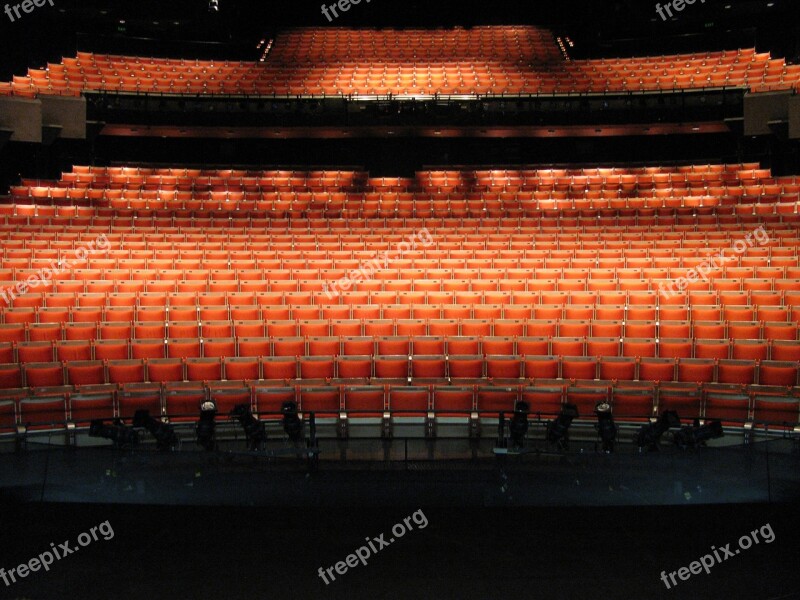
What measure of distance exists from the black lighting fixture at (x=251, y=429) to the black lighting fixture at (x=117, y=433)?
30 centimetres

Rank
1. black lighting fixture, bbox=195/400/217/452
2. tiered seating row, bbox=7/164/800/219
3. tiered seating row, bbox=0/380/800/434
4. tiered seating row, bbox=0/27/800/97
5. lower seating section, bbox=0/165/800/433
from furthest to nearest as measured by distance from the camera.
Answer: tiered seating row, bbox=0/27/800/97 < tiered seating row, bbox=7/164/800/219 < lower seating section, bbox=0/165/800/433 < tiered seating row, bbox=0/380/800/434 < black lighting fixture, bbox=195/400/217/452

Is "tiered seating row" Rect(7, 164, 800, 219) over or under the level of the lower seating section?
over

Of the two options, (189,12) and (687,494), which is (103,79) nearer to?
(189,12)

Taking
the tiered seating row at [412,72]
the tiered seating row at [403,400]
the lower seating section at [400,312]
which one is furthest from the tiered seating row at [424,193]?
the tiered seating row at [403,400]

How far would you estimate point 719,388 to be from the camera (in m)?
2.84

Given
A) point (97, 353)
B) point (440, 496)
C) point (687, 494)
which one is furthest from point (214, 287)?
point (687, 494)

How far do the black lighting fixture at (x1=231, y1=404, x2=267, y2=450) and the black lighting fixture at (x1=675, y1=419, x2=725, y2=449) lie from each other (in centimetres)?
124

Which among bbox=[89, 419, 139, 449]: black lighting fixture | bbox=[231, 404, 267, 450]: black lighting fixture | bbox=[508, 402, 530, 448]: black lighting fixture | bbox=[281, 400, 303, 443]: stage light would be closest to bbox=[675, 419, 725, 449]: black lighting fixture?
bbox=[508, 402, 530, 448]: black lighting fixture

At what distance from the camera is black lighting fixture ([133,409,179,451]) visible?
7.52 feet

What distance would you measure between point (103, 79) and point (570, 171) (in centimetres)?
411

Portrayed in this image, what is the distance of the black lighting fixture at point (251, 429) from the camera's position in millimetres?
2314

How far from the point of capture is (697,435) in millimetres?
2293

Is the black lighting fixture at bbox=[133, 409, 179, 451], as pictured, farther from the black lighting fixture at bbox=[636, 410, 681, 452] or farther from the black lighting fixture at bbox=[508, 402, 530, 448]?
the black lighting fixture at bbox=[636, 410, 681, 452]

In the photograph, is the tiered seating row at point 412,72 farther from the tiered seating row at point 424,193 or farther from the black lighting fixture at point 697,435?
the black lighting fixture at point 697,435
